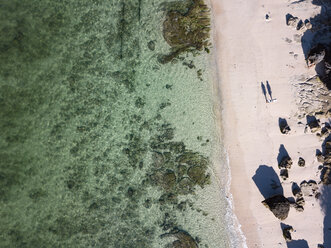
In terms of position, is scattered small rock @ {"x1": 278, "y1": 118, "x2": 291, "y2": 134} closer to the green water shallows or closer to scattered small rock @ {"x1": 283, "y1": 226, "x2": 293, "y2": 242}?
the green water shallows

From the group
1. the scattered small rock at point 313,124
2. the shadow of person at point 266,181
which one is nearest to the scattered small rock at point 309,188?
the shadow of person at point 266,181

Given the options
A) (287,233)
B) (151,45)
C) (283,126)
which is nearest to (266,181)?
(287,233)

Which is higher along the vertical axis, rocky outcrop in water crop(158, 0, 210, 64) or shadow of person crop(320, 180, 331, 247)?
rocky outcrop in water crop(158, 0, 210, 64)

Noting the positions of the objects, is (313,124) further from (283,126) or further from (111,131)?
(111,131)

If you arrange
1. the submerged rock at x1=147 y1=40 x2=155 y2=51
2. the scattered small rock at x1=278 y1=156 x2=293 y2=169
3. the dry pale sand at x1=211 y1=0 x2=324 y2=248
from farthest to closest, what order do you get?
the submerged rock at x1=147 y1=40 x2=155 y2=51, the dry pale sand at x1=211 y1=0 x2=324 y2=248, the scattered small rock at x1=278 y1=156 x2=293 y2=169

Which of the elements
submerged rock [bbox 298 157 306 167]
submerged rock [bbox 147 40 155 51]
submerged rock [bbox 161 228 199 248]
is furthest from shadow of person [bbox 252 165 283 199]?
submerged rock [bbox 147 40 155 51]

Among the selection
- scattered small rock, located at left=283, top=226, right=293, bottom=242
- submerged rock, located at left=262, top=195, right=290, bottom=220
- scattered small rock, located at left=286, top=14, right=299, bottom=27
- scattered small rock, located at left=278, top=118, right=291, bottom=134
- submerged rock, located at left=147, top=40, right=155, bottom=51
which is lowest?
scattered small rock, located at left=283, top=226, right=293, bottom=242
